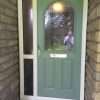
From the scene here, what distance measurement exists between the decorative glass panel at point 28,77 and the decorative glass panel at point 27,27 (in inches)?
7.7

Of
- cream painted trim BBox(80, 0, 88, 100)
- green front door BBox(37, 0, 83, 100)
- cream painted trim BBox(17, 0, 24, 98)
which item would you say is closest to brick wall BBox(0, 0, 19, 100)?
cream painted trim BBox(17, 0, 24, 98)

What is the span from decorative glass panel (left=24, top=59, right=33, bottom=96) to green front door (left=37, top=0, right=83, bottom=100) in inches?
5.9

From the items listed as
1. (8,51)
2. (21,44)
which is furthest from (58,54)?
(8,51)

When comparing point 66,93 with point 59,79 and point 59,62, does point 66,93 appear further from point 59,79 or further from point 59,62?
point 59,62

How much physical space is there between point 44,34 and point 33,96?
1.12m

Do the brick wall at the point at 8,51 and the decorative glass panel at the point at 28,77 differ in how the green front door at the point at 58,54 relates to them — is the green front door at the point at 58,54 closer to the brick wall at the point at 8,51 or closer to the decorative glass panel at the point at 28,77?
the decorative glass panel at the point at 28,77

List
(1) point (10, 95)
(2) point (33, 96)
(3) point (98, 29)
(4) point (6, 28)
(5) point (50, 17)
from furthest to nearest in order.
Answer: (2) point (33, 96)
(5) point (50, 17)
(1) point (10, 95)
(4) point (6, 28)
(3) point (98, 29)

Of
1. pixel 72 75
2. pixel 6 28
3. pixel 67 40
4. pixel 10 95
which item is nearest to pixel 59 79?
pixel 72 75

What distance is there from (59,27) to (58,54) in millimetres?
453

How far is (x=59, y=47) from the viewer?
2.57 meters

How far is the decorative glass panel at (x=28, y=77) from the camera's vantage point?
8.82 ft

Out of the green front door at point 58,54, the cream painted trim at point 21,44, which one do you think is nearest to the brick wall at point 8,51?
the cream painted trim at point 21,44

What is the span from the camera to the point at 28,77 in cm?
272

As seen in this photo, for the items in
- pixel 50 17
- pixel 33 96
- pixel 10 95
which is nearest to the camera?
pixel 10 95
